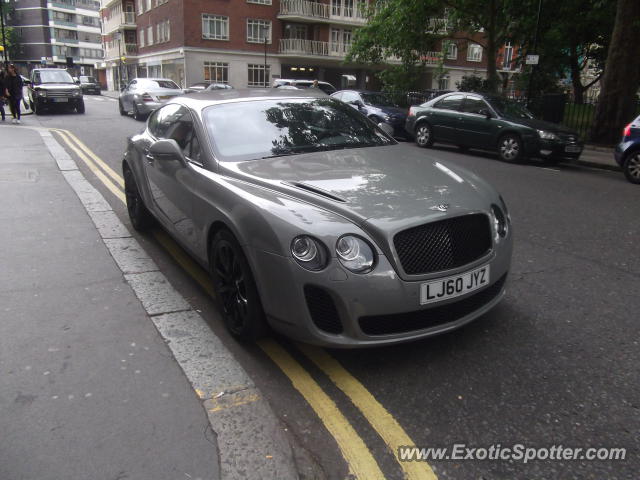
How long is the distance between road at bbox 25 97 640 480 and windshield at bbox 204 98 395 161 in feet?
4.14

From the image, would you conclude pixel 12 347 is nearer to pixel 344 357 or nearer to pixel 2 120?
pixel 344 357

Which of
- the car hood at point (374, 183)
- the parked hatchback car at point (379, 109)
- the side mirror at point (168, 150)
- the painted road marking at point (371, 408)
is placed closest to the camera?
the painted road marking at point (371, 408)

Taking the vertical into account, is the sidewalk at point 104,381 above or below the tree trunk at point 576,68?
below

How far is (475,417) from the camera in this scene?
2.58 m

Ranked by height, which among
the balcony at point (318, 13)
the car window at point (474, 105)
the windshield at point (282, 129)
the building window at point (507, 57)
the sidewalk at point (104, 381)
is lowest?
the sidewalk at point (104, 381)

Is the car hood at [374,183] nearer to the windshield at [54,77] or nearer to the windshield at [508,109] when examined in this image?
the windshield at [508,109]

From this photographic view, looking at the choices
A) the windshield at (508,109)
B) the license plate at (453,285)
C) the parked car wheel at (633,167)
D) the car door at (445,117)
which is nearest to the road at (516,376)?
the license plate at (453,285)

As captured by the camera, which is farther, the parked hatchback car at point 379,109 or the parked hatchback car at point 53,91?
the parked hatchback car at point 53,91

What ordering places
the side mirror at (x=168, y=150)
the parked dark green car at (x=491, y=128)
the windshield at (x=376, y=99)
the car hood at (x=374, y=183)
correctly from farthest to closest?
the windshield at (x=376, y=99) < the parked dark green car at (x=491, y=128) < the side mirror at (x=168, y=150) < the car hood at (x=374, y=183)

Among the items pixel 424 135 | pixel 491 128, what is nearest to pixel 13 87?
pixel 424 135

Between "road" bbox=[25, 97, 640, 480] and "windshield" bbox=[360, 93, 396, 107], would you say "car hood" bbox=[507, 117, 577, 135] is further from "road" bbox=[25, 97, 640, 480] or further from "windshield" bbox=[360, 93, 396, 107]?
"road" bbox=[25, 97, 640, 480]

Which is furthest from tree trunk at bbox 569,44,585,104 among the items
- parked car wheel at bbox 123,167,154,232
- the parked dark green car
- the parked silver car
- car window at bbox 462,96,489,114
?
parked car wheel at bbox 123,167,154,232

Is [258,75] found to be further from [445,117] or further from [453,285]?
[453,285]

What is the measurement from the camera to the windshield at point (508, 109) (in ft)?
40.4
